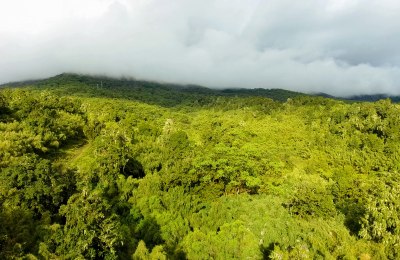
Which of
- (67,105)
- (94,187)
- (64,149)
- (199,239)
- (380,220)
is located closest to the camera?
(380,220)

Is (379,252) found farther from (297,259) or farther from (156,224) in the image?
(156,224)

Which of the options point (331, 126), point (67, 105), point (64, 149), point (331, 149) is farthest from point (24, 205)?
point (331, 126)

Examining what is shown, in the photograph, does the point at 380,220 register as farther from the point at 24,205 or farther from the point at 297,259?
the point at 24,205

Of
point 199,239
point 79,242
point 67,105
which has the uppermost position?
point 67,105

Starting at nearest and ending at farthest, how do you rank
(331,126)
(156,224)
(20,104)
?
(156,224), (20,104), (331,126)

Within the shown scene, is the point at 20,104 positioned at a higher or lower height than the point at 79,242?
higher

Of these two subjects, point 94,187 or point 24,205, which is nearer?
point 24,205

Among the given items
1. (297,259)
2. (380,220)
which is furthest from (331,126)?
(297,259)
